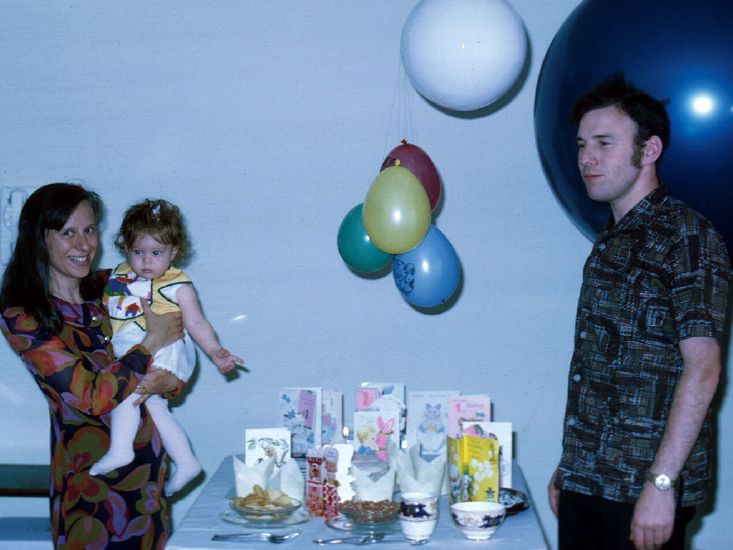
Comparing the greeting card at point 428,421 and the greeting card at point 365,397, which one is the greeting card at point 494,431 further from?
the greeting card at point 365,397

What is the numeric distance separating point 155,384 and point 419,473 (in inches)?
28.9

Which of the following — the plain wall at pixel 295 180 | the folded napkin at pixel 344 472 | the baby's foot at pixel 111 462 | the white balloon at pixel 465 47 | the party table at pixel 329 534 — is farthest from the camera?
the plain wall at pixel 295 180

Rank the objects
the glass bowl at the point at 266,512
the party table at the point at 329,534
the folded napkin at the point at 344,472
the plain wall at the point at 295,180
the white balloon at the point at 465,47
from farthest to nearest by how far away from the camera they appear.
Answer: the plain wall at the point at 295,180, the white balloon at the point at 465,47, the folded napkin at the point at 344,472, the glass bowl at the point at 266,512, the party table at the point at 329,534

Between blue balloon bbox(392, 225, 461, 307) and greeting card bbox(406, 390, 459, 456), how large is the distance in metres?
0.27

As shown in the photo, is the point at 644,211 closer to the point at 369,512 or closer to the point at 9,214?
the point at 369,512

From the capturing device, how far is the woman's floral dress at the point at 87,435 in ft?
7.20

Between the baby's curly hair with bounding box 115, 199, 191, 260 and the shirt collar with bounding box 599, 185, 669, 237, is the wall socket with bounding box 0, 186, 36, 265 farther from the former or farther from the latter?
the shirt collar with bounding box 599, 185, 669, 237

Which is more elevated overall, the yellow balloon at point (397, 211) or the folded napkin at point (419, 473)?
the yellow balloon at point (397, 211)

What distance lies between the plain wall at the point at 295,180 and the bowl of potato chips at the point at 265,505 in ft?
3.28

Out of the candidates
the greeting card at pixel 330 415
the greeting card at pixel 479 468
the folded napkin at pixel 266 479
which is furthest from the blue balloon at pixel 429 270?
the folded napkin at pixel 266 479

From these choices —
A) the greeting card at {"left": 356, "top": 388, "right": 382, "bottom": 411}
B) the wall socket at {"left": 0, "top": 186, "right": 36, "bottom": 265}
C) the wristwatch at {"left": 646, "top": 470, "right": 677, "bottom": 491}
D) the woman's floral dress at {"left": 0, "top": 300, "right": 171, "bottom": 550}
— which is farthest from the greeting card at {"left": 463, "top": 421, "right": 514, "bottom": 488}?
the wall socket at {"left": 0, "top": 186, "right": 36, "bottom": 265}

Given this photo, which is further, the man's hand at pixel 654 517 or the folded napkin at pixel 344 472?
the folded napkin at pixel 344 472

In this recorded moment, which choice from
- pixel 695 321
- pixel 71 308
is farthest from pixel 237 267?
pixel 695 321

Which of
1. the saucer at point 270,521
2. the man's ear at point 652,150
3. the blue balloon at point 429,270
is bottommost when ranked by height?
the saucer at point 270,521
